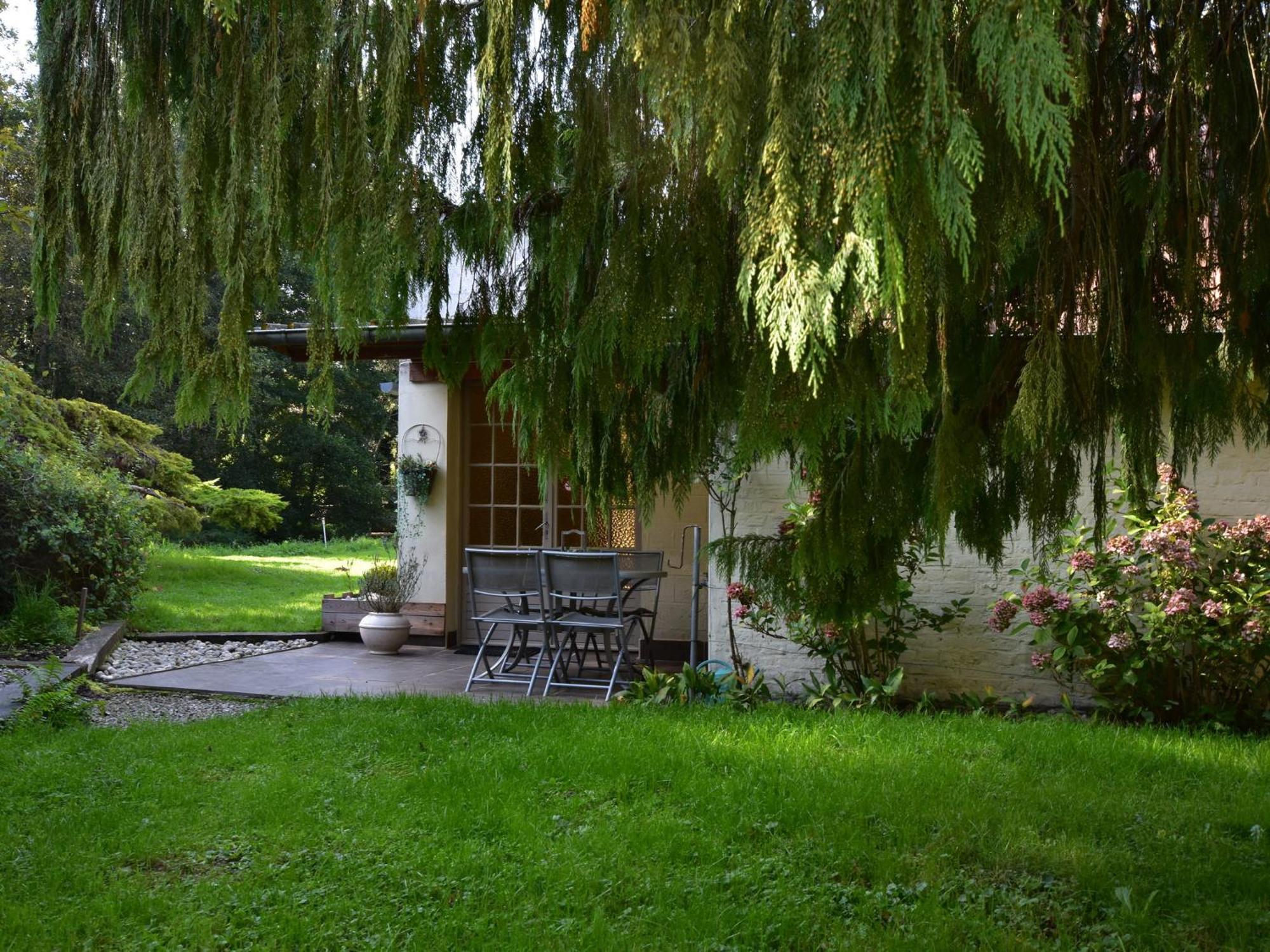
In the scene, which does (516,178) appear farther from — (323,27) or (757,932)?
(757,932)

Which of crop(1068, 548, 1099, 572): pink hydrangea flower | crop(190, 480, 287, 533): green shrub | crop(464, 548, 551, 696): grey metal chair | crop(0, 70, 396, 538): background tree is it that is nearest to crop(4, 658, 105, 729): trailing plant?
crop(464, 548, 551, 696): grey metal chair

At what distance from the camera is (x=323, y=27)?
223 cm

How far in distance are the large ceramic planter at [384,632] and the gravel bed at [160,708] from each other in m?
1.96

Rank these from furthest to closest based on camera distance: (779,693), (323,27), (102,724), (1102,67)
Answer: (779,693) < (102,724) < (1102,67) < (323,27)

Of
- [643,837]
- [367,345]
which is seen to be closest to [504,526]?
[367,345]

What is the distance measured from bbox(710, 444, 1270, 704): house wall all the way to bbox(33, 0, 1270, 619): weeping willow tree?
10.0 feet

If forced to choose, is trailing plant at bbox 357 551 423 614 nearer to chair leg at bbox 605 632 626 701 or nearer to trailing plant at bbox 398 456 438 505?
trailing plant at bbox 398 456 438 505

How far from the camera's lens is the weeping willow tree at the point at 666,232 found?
1.97m

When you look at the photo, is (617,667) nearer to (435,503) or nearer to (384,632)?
(384,632)

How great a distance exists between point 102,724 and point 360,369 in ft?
72.3

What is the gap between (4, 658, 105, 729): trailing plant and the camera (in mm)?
5590

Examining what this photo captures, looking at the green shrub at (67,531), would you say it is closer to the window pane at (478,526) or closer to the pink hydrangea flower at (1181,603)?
the window pane at (478,526)

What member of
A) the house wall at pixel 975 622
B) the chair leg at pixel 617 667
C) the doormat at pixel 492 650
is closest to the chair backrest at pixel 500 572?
the chair leg at pixel 617 667

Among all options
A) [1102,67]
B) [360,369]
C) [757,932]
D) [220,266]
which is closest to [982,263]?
[1102,67]
